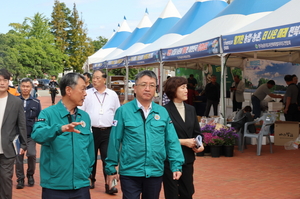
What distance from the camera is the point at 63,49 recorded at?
262 feet

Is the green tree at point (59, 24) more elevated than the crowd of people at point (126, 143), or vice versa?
the green tree at point (59, 24)

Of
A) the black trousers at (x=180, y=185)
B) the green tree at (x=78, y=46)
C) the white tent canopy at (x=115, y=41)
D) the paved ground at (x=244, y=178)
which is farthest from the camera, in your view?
the green tree at (x=78, y=46)

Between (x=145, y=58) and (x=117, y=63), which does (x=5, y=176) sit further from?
(x=117, y=63)

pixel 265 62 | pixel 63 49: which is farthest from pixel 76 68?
pixel 265 62

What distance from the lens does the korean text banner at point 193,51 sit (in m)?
11.6

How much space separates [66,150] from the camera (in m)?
3.27

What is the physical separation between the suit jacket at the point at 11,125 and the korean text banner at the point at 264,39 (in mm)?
5424

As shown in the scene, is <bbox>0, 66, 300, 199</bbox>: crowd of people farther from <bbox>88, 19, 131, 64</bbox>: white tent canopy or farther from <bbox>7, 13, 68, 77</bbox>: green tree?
<bbox>7, 13, 68, 77</bbox>: green tree

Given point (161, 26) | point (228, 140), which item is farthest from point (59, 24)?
point (228, 140)

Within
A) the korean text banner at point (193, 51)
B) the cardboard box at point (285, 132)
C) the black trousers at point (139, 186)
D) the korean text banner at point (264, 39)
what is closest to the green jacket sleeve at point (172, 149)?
the black trousers at point (139, 186)

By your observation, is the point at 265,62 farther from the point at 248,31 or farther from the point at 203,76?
the point at 248,31

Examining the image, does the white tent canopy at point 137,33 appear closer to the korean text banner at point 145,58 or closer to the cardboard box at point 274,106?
the korean text banner at point 145,58

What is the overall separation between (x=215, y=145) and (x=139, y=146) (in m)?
6.63

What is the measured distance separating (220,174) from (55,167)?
5369 mm
